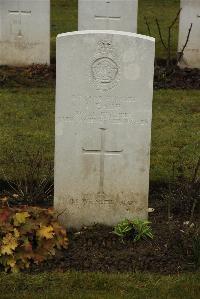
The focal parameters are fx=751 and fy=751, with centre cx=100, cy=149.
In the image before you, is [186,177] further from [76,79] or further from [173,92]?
[173,92]

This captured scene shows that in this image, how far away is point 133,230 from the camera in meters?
5.94

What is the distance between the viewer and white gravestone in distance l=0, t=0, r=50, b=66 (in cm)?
1238

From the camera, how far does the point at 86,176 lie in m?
6.04

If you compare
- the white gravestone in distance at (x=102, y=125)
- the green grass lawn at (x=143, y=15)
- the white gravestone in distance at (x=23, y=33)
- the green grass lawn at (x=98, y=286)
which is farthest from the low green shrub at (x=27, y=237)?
the green grass lawn at (x=143, y=15)

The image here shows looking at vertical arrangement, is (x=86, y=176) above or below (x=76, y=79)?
below

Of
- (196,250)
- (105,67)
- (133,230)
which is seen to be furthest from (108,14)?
(196,250)

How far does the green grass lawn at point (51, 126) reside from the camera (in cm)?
795

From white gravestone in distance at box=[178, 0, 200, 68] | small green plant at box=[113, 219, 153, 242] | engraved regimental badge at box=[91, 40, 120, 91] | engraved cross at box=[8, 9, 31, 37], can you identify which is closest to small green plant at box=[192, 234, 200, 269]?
small green plant at box=[113, 219, 153, 242]

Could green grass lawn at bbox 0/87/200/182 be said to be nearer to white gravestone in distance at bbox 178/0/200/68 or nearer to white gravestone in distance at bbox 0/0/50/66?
white gravestone in distance at bbox 178/0/200/68

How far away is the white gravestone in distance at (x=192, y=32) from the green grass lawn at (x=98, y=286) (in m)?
7.56

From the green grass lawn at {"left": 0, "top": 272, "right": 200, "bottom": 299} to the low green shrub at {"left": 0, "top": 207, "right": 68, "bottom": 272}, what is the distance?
0.14 m

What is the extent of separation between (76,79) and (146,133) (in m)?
0.70

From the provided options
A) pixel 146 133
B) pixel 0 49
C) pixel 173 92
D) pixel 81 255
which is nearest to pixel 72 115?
pixel 146 133

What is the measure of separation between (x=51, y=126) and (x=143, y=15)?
31.4ft
